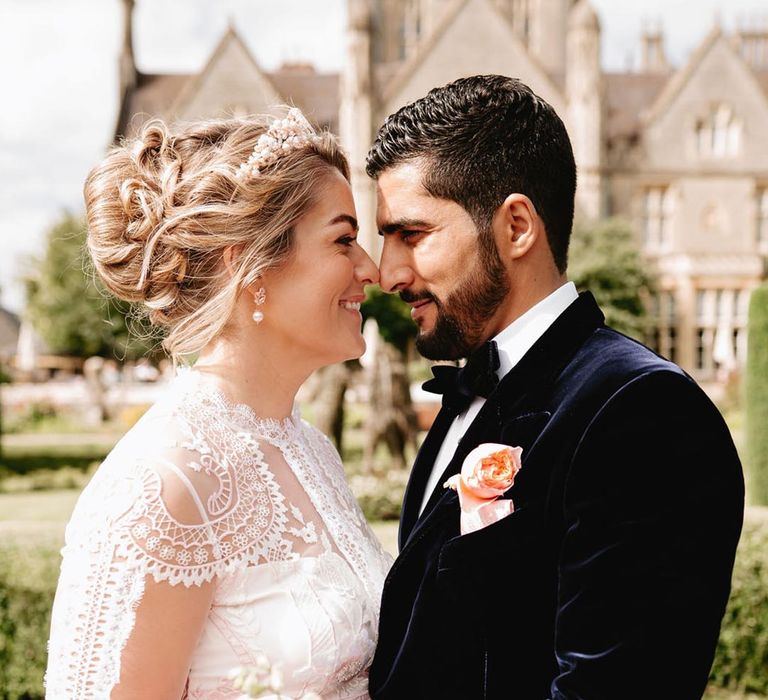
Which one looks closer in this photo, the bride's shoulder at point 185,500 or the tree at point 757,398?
the bride's shoulder at point 185,500

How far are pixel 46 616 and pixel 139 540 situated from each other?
12.1 ft

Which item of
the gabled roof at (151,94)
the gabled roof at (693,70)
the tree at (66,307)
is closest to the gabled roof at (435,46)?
the gabled roof at (693,70)

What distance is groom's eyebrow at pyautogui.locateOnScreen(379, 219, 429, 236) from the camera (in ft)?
6.91

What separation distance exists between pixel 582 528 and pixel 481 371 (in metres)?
0.57

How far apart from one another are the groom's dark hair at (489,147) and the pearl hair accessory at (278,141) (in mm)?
433

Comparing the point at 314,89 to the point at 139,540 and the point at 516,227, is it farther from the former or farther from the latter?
the point at 139,540

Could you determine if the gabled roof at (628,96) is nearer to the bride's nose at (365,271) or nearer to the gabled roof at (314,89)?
the gabled roof at (314,89)

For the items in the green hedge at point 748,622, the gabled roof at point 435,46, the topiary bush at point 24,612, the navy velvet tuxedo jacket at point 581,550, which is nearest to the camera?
the navy velvet tuxedo jacket at point 581,550

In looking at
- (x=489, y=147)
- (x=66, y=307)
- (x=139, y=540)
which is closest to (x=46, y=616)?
(x=139, y=540)

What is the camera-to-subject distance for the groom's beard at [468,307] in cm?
207

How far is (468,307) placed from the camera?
84.0 inches

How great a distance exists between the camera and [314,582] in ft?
Result: 7.23

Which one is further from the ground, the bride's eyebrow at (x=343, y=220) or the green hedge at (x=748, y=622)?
the bride's eyebrow at (x=343, y=220)

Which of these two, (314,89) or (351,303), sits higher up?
(314,89)
